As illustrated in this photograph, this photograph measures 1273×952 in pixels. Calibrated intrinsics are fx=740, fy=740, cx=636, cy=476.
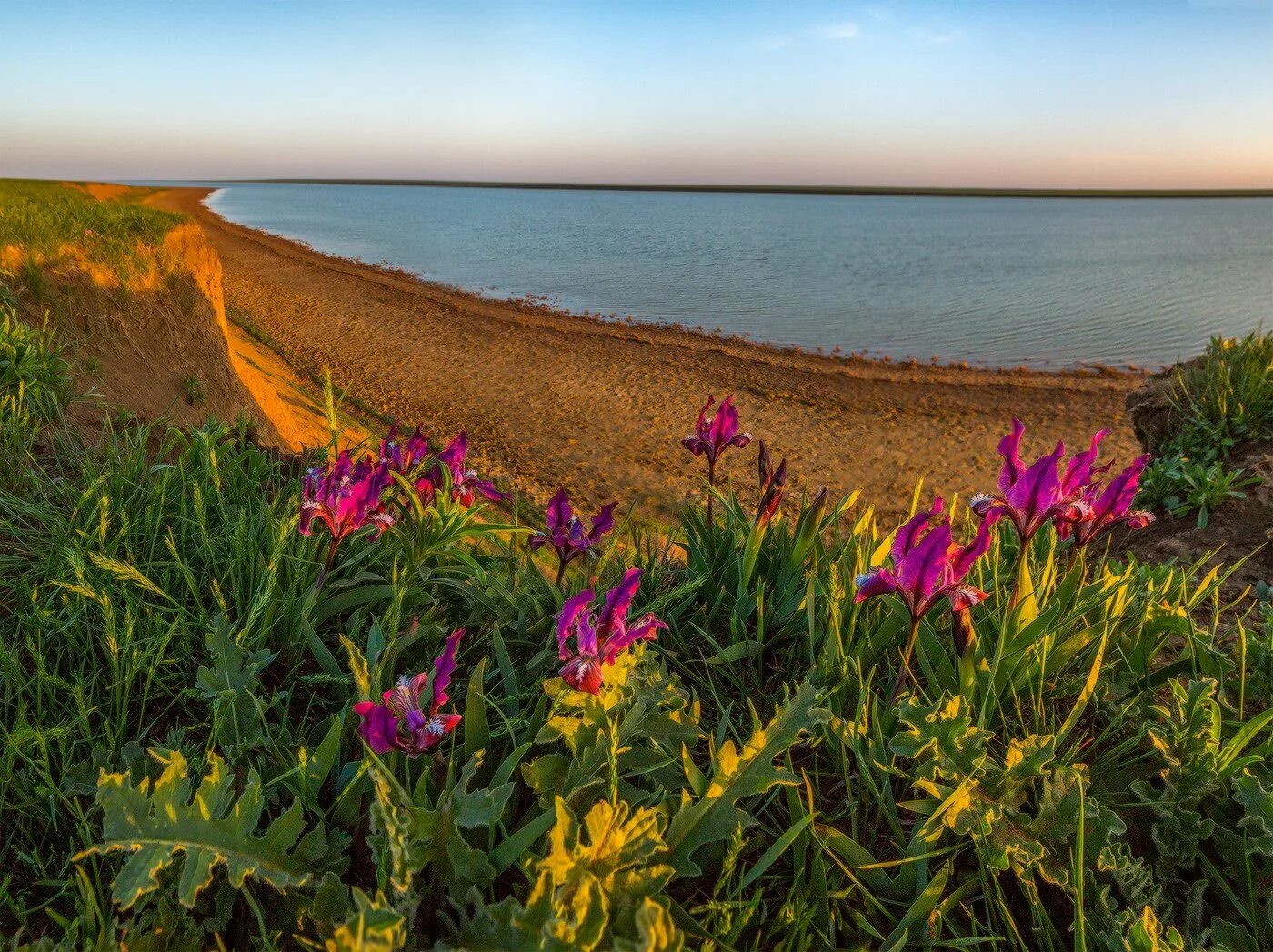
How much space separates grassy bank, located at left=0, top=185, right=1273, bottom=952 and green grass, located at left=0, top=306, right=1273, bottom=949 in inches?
0.4

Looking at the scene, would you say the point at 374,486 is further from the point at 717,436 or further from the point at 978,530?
the point at 978,530

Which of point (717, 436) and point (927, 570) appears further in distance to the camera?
point (717, 436)

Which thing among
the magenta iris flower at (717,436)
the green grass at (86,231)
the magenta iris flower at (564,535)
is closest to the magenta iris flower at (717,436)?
the magenta iris flower at (717,436)

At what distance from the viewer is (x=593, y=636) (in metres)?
1.86

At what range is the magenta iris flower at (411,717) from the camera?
5.28 feet

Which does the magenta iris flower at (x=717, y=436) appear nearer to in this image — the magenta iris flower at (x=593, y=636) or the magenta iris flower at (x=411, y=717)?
the magenta iris flower at (x=593, y=636)

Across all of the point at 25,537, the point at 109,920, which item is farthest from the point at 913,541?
the point at 25,537

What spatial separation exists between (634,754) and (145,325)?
6.12m

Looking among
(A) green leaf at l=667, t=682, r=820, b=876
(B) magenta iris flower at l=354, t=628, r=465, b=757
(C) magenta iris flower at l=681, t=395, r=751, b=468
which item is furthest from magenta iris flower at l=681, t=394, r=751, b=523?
(B) magenta iris flower at l=354, t=628, r=465, b=757

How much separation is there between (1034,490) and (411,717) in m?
1.71

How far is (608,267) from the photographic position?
1284 inches

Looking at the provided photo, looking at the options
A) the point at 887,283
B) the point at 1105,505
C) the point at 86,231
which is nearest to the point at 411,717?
the point at 1105,505

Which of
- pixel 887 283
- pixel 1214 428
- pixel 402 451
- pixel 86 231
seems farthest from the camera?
pixel 887 283

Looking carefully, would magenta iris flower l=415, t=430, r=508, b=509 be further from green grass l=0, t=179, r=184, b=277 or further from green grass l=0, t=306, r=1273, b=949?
green grass l=0, t=179, r=184, b=277
